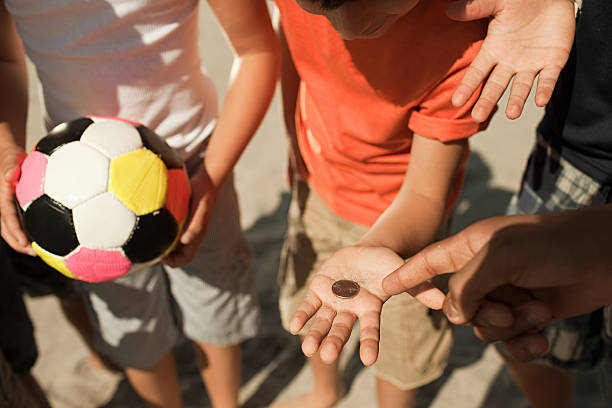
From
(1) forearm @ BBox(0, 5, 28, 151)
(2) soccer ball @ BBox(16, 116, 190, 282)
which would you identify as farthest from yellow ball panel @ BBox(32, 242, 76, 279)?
(1) forearm @ BBox(0, 5, 28, 151)

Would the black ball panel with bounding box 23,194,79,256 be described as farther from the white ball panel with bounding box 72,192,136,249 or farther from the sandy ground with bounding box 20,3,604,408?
the sandy ground with bounding box 20,3,604,408

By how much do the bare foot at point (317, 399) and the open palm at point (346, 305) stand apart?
118cm

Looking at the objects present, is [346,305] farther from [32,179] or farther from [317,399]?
[317,399]

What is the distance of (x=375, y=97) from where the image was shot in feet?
4.77

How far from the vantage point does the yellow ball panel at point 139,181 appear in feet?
4.50

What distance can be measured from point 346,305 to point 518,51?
0.71m

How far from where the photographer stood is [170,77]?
1.59 m

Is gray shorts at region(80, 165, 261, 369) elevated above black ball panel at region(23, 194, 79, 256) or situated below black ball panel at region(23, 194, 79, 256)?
below

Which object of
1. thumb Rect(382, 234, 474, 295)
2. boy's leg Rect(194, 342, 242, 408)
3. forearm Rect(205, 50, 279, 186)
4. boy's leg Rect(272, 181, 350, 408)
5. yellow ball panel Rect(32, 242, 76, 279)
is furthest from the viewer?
boy's leg Rect(194, 342, 242, 408)

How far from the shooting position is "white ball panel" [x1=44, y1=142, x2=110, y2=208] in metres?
1.35

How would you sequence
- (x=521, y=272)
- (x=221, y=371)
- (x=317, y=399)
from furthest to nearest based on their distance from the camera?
(x=317, y=399)
(x=221, y=371)
(x=521, y=272)

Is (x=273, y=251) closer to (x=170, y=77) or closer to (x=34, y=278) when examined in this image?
(x=34, y=278)

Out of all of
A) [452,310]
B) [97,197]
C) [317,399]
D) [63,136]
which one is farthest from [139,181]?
[317,399]

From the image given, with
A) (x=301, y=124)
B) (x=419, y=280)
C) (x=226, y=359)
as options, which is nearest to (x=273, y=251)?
(x=226, y=359)
